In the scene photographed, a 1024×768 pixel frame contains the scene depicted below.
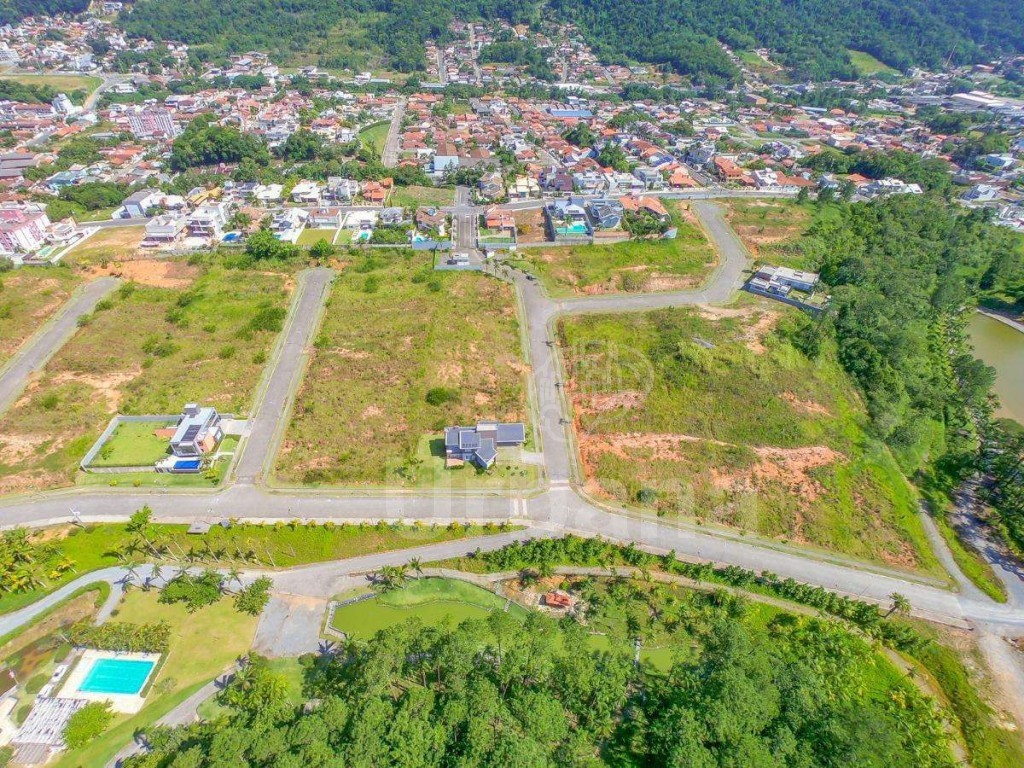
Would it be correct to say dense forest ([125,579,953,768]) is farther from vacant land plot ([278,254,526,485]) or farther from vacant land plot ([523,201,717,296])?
vacant land plot ([523,201,717,296])

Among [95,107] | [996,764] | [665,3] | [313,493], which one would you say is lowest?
[996,764]

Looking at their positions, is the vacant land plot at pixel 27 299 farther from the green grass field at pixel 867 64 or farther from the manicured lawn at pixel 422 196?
the green grass field at pixel 867 64

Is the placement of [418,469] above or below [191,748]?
below

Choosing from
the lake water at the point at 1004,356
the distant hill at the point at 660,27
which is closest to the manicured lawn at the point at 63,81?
the distant hill at the point at 660,27

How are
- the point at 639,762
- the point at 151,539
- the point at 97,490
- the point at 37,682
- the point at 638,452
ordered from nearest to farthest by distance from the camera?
the point at 639,762, the point at 37,682, the point at 151,539, the point at 97,490, the point at 638,452

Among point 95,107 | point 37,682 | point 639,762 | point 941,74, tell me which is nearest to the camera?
point 639,762

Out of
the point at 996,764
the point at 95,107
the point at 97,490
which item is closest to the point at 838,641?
the point at 996,764

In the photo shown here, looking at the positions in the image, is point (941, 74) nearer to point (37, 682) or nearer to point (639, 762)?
point (639, 762)

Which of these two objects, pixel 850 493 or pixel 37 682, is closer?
pixel 37 682
